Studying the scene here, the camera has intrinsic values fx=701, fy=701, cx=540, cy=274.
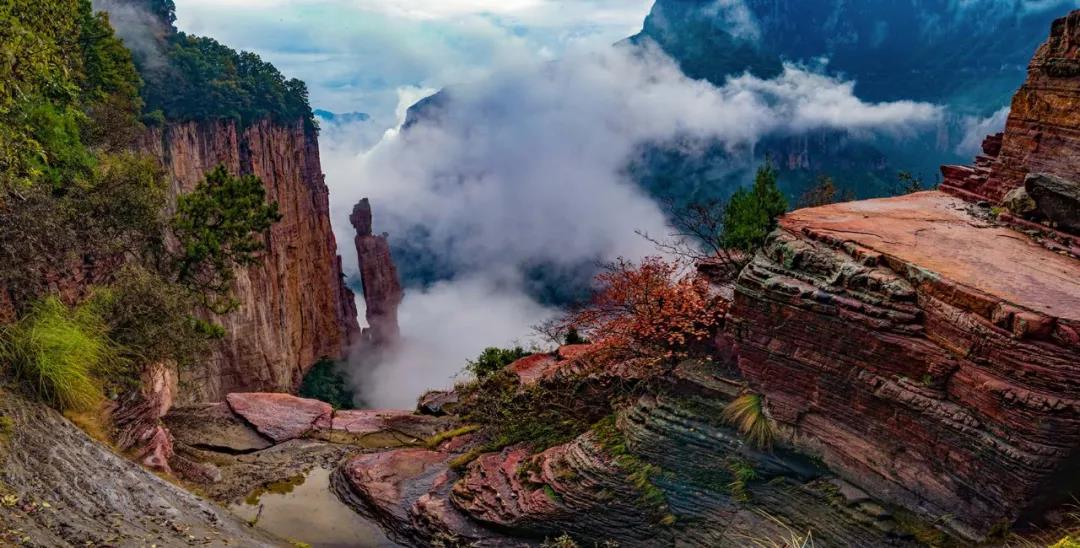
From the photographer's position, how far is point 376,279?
79000 millimetres

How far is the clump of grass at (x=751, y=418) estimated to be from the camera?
1419 centimetres

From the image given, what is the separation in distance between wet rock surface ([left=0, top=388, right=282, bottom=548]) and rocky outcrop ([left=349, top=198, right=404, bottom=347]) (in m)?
63.4

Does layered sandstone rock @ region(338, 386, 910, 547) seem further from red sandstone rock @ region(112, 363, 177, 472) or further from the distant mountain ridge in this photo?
the distant mountain ridge

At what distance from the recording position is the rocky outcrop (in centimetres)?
7619

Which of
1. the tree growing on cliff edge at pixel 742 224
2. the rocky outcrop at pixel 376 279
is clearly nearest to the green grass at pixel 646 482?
the tree growing on cliff edge at pixel 742 224

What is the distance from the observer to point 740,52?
13325 cm

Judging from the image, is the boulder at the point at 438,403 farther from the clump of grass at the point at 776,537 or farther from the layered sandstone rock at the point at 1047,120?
the layered sandstone rock at the point at 1047,120

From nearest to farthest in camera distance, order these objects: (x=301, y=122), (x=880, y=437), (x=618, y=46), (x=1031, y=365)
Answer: (x=1031, y=365)
(x=880, y=437)
(x=301, y=122)
(x=618, y=46)

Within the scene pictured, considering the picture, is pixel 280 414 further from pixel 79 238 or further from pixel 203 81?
pixel 203 81

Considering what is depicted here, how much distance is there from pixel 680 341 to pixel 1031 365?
720 centimetres

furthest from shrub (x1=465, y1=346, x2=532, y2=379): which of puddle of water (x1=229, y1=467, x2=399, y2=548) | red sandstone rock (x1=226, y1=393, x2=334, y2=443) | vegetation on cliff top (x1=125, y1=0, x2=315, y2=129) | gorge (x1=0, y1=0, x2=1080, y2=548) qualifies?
vegetation on cliff top (x1=125, y1=0, x2=315, y2=129)

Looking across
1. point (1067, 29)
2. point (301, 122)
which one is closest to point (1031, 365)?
point (1067, 29)

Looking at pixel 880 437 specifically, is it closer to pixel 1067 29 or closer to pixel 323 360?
pixel 1067 29

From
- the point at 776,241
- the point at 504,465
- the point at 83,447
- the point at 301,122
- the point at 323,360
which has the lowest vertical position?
the point at 323,360
